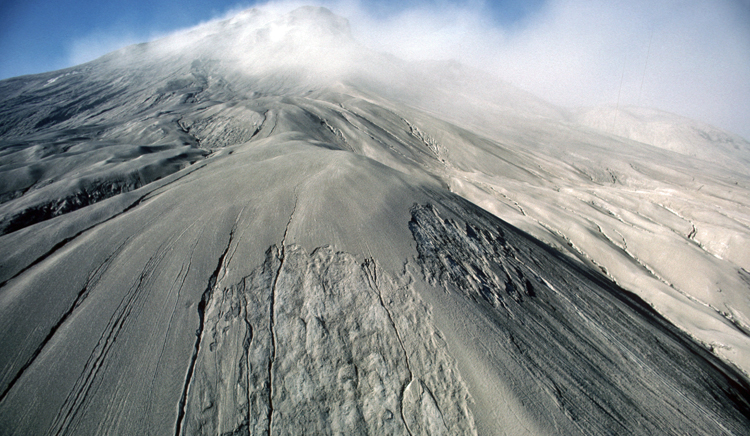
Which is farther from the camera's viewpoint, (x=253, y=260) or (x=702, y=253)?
(x=702, y=253)

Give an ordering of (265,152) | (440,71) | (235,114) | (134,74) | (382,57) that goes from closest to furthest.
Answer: (265,152)
(235,114)
(134,74)
(382,57)
(440,71)

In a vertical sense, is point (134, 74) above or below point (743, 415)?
above

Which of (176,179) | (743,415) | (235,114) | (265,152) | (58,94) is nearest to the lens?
(743,415)

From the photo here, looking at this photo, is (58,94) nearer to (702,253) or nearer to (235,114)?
(235,114)

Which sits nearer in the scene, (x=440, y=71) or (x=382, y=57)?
(x=382, y=57)

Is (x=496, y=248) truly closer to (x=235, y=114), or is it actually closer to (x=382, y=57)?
(x=235, y=114)

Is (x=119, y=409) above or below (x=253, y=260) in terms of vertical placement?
below

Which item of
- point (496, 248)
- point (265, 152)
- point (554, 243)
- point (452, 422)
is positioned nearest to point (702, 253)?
point (554, 243)

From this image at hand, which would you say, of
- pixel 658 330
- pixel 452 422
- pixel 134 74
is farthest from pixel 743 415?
pixel 134 74

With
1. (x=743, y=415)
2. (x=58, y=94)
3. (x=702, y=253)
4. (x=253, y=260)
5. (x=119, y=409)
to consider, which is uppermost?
(x=58, y=94)
